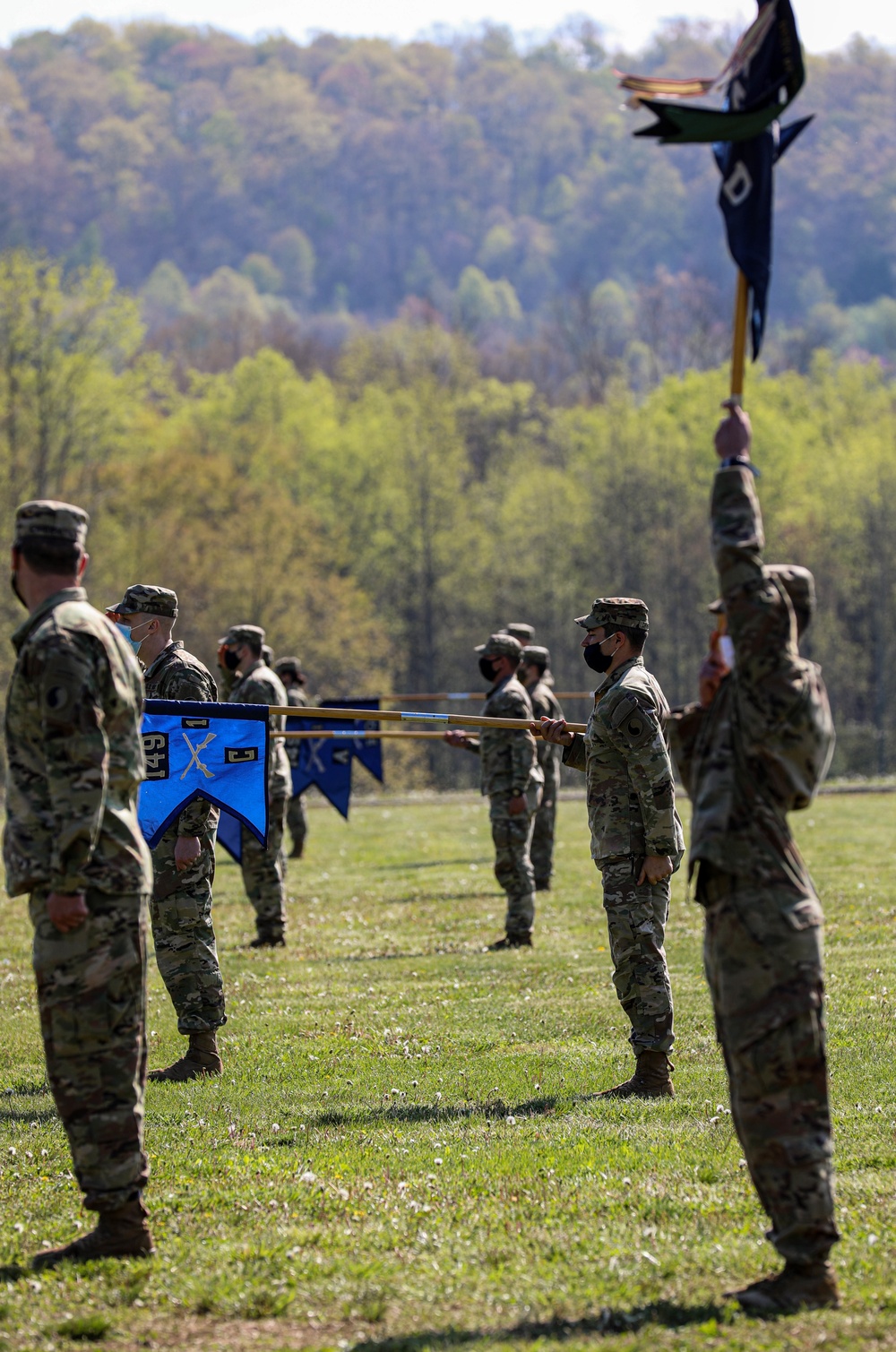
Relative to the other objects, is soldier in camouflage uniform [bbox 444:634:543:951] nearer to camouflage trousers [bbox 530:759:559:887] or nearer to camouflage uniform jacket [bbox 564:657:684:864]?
camouflage trousers [bbox 530:759:559:887]

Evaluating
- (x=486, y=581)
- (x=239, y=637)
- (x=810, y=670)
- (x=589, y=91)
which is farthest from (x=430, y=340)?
(x=589, y=91)

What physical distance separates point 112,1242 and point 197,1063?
10.9ft

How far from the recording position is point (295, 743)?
18938 mm

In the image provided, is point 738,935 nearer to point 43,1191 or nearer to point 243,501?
point 43,1191

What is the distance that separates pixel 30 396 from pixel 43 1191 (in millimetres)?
34705

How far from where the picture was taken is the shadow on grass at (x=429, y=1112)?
823cm

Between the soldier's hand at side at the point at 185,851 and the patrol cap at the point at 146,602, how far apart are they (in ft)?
4.41

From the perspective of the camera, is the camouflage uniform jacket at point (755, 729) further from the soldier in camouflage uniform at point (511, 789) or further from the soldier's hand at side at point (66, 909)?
the soldier in camouflage uniform at point (511, 789)

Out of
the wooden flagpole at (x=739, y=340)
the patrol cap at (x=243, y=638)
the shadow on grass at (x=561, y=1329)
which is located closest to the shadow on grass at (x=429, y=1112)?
the shadow on grass at (x=561, y=1329)

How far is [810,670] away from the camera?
5660 mm

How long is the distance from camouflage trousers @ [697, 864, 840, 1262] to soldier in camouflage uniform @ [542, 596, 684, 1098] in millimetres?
3048

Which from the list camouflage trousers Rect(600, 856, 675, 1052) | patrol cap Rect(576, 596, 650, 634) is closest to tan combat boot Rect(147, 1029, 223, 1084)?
camouflage trousers Rect(600, 856, 675, 1052)

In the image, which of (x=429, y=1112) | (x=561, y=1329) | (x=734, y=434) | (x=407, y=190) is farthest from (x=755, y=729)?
(x=407, y=190)

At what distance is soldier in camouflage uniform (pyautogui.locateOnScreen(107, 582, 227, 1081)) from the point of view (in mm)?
9141
